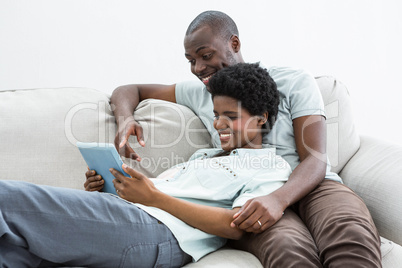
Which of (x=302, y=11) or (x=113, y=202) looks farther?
(x=302, y=11)

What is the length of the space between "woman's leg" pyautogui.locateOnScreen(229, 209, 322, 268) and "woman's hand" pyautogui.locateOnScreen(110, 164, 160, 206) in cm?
28

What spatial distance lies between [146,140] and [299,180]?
0.56 metres

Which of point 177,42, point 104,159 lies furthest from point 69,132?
point 177,42

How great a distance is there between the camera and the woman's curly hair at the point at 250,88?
4.00ft

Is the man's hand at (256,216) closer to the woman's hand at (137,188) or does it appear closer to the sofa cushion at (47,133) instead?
the woman's hand at (137,188)

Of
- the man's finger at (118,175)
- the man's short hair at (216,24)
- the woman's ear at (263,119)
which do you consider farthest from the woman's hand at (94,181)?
the man's short hair at (216,24)

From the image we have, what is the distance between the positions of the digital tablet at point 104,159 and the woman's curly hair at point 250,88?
0.40m

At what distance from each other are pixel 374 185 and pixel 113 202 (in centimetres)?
83

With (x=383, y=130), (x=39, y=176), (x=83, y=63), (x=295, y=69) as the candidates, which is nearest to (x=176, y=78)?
(x=83, y=63)

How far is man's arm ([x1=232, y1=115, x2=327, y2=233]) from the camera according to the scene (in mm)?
1014

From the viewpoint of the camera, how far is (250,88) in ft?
4.01

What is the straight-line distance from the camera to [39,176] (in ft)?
4.34

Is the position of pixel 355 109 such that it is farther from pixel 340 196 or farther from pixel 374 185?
pixel 340 196

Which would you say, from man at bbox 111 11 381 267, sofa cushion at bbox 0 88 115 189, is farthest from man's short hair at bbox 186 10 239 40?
sofa cushion at bbox 0 88 115 189
